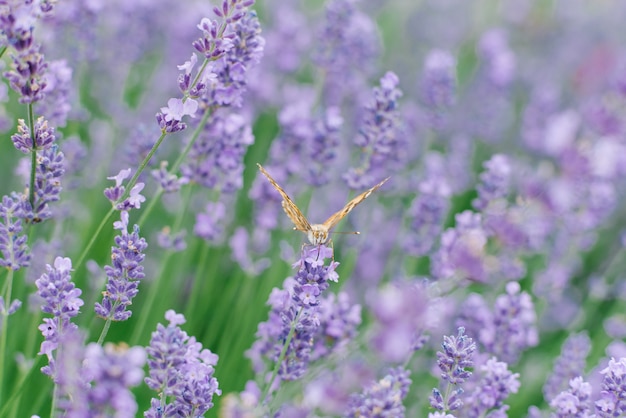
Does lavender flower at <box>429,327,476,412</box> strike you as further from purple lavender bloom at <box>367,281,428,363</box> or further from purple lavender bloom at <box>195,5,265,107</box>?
purple lavender bloom at <box>195,5,265,107</box>

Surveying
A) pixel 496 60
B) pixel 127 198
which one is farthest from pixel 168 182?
pixel 496 60

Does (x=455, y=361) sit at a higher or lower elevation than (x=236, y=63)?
lower

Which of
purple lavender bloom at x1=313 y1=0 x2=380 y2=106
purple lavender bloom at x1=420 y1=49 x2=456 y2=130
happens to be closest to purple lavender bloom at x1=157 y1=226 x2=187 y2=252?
purple lavender bloom at x1=313 y1=0 x2=380 y2=106

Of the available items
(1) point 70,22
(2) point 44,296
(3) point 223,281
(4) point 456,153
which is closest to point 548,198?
(4) point 456,153

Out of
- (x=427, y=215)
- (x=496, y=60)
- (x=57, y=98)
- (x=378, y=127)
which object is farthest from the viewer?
(x=496, y=60)

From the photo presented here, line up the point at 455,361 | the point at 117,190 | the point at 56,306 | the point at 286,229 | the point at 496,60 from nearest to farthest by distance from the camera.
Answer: the point at 56,306 < the point at 455,361 < the point at 117,190 < the point at 286,229 < the point at 496,60

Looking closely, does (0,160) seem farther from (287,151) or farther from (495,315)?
(495,315)

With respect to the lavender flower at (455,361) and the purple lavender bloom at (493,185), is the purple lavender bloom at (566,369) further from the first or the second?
the lavender flower at (455,361)

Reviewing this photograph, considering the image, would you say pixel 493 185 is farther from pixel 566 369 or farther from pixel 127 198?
pixel 127 198

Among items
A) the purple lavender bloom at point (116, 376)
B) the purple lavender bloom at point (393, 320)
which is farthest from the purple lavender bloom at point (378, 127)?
the purple lavender bloom at point (116, 376)
